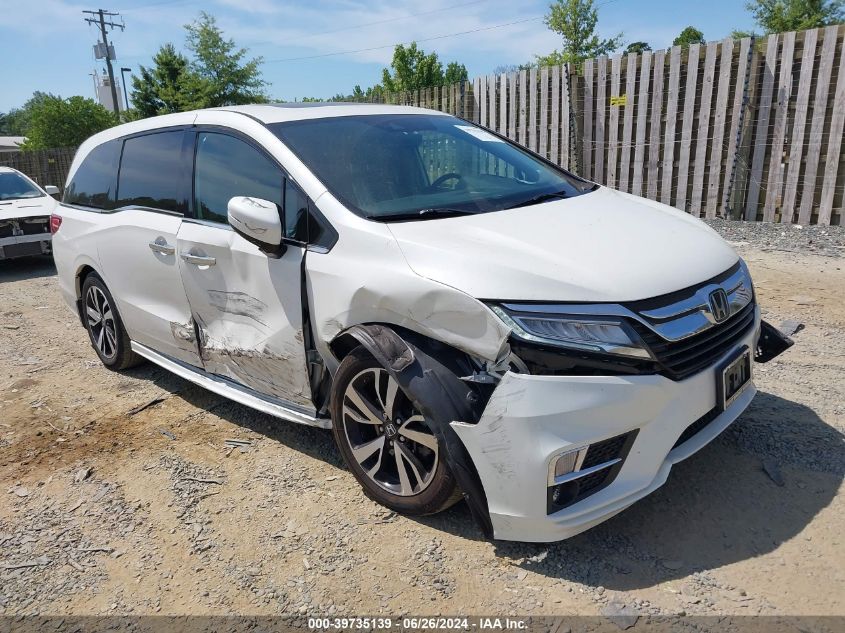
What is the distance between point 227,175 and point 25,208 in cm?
774

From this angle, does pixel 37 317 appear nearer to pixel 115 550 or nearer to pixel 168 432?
pixel 168 432

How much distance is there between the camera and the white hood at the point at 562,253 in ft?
7.98

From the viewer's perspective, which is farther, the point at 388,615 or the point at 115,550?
the point at 115,550

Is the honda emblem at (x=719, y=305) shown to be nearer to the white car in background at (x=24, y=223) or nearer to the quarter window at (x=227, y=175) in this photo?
the quarter window at (x=227, y=175)

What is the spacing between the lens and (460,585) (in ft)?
8.31

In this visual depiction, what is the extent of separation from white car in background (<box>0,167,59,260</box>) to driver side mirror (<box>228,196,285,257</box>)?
730cm

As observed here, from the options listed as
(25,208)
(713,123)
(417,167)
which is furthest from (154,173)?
(713,123)

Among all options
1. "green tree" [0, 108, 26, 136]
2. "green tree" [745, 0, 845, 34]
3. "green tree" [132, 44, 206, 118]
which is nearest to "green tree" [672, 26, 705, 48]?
"green tree" [745, 0, 845, 34]

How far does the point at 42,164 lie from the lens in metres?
20.0

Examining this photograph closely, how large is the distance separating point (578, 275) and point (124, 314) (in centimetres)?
343

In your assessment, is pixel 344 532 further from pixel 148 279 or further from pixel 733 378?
pixel 148 279

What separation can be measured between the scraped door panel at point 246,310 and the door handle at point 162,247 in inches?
5.2

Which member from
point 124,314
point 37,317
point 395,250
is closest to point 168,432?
point 124,314

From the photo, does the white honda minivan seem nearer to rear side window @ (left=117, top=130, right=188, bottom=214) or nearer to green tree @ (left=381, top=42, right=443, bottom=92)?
rear side window @ (left=117, top=130, right=188, bottom=214)
